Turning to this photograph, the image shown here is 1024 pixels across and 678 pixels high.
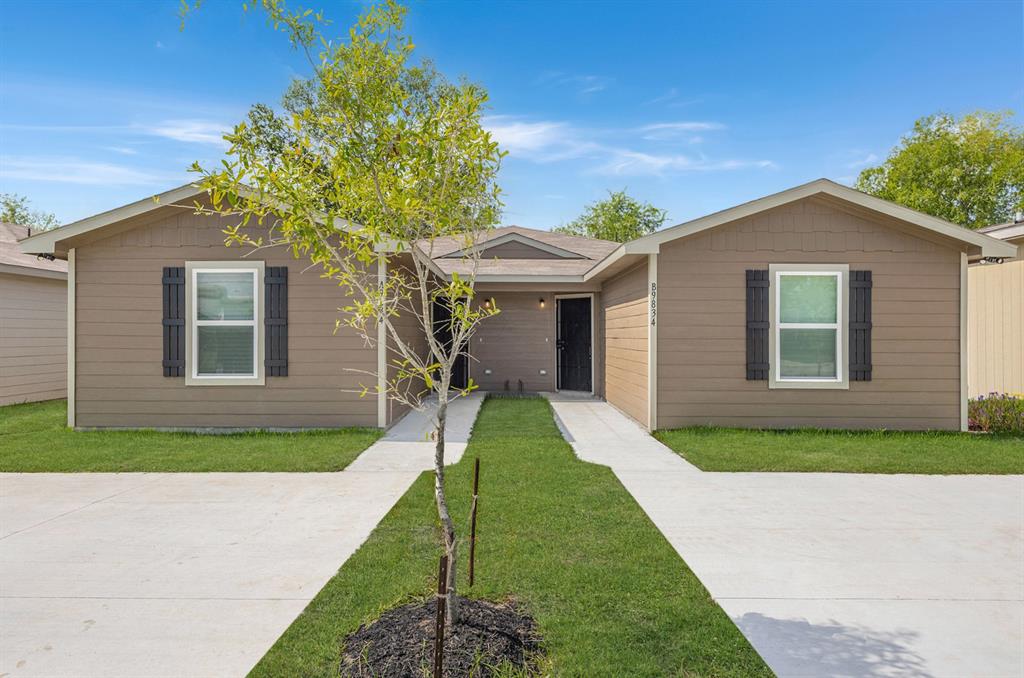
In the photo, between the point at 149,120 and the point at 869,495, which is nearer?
the point at 869,495

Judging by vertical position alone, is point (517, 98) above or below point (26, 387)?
above

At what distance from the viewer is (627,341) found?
30.3 feet

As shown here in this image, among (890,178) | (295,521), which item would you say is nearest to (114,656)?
(295,521)

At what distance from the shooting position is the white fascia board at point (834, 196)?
737 centimetres

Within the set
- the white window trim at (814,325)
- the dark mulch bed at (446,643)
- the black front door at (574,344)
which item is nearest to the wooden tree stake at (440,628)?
the dark mulch bed at (446,643)

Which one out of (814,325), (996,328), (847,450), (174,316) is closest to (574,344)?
(814,325)

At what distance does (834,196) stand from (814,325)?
161 centimetres

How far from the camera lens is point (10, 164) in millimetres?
25000

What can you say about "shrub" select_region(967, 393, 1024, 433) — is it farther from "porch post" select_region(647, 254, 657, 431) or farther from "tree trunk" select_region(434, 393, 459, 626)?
"tree trunk" select_region(434, 393, 459, 626)

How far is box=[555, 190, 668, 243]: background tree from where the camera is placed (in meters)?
34.6

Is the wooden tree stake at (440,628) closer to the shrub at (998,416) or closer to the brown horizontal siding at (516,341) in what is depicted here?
the shrub at (998,416)

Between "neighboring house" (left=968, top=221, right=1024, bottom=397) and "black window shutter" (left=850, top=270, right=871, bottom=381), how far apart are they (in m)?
3.93

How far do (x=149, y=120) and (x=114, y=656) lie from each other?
18.7m

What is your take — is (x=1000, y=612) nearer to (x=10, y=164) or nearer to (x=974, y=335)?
(x=974, y=335)
